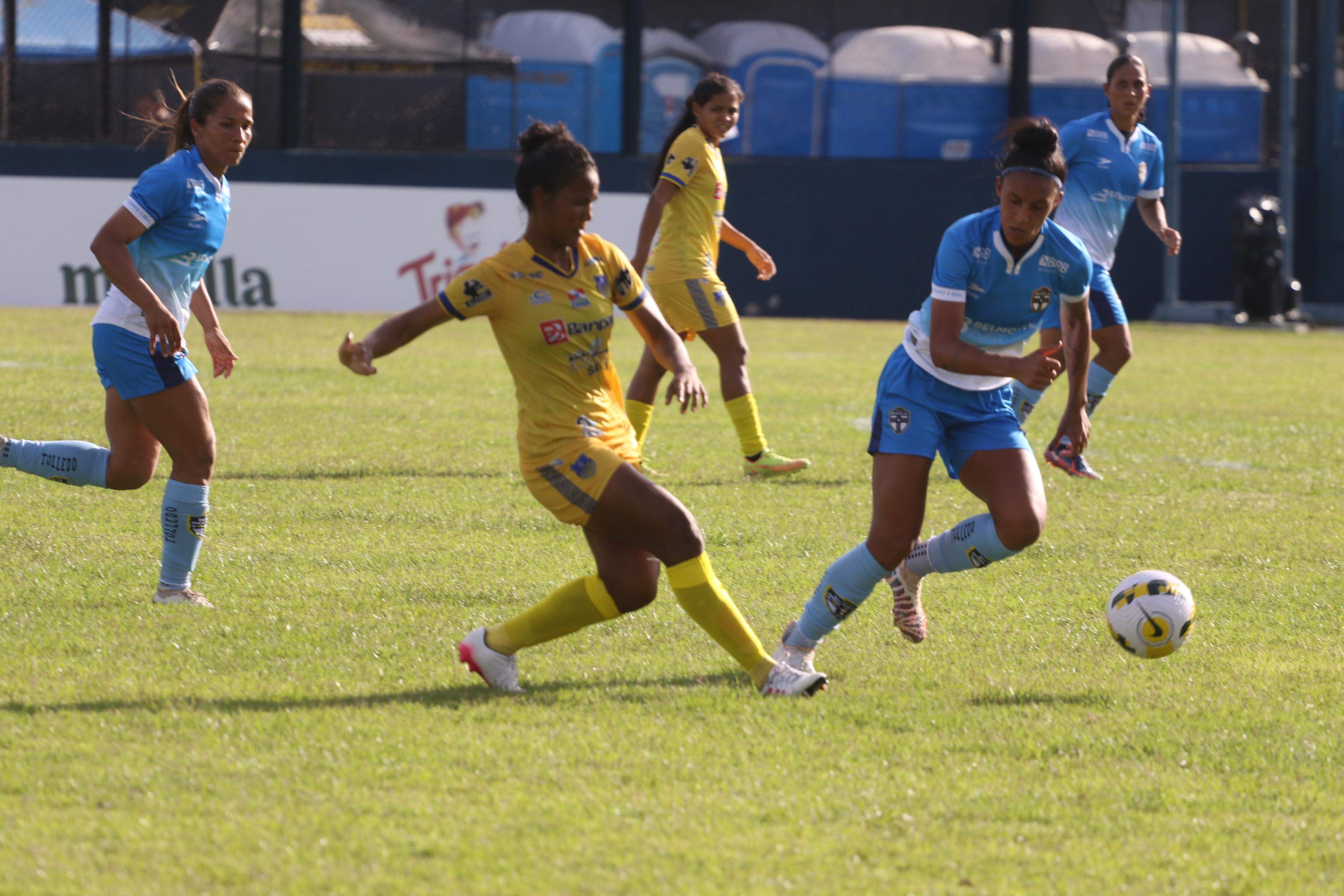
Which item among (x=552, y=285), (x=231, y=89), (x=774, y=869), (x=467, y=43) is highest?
(x=467, y=43)

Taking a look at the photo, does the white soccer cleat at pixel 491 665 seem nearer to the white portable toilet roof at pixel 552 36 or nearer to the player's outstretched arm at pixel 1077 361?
the player's outstretched arm at pixel 1077 361

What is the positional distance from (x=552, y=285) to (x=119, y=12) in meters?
21.0

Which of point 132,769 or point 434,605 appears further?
point 434,605

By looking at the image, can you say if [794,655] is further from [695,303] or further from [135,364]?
[695,303]

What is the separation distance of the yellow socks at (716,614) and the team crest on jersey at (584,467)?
1.21ft

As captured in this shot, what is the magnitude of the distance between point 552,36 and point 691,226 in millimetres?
15931

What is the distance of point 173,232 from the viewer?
567cm

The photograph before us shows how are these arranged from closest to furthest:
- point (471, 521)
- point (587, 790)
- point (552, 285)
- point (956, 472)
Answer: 1. point (587, 790)
2. point (552, 285)
3. point (956, 472)
4. point (471, 521)

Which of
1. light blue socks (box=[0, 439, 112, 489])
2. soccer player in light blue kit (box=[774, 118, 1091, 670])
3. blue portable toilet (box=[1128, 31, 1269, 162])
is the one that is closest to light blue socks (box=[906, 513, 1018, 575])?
soccer player in light blue kit (box=[774, 118, 1091, 670])

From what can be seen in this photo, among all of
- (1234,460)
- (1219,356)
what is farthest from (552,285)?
(1219,356)

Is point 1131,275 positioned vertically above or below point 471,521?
above

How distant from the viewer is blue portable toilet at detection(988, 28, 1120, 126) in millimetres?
25219

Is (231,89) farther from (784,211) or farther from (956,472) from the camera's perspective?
(784,211)

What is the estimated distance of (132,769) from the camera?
3.97m
